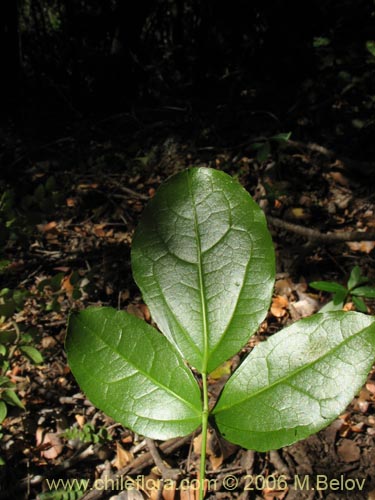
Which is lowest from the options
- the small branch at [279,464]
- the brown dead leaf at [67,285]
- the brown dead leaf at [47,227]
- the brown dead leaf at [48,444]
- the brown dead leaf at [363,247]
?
the brown dead leaf at [48,444]

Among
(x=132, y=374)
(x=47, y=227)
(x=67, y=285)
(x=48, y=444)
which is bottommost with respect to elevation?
(x=48, y=444)

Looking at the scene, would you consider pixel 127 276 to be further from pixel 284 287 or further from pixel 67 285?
pixel 284 287

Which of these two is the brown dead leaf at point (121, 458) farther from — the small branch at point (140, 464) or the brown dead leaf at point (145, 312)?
the brown dead leaf at point (145, 312)

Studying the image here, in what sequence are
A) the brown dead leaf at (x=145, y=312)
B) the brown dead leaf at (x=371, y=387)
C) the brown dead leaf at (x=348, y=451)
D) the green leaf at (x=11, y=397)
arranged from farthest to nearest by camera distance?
1. the brown dead leaf at (x=145, y=312)
2. the brown dead leaf at (x=371, y=387)
3. the brown dead leaf at (x=348, y=451)
4. the green leaf at (x=11, y=397)

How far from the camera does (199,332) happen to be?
24.0 inches

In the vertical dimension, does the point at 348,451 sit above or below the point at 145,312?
below

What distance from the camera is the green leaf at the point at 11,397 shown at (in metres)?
1.39

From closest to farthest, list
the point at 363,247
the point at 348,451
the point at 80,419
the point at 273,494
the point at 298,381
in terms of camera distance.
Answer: the point at 298,381 < the point at 273,494 < the point at 348,451 < the point at 80,419 < the point at 363,247

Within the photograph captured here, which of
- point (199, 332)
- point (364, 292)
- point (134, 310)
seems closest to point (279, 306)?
point (364, 292)

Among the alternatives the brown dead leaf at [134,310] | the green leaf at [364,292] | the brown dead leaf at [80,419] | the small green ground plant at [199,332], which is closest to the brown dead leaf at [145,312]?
→ the brown dead leaf at [134,310]

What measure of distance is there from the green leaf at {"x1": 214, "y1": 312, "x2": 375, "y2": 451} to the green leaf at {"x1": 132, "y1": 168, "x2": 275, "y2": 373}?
Result: 51mm

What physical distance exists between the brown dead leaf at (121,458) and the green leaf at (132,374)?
1.32m

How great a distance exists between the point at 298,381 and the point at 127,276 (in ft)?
6.41

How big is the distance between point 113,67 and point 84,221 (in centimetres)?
228
